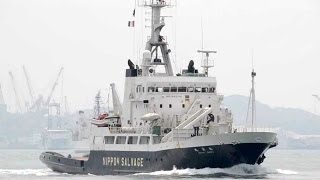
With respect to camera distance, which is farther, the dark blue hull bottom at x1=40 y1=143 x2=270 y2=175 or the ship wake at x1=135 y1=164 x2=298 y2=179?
the dark blue hull bottom at x1=40 y1=143 x2=270 y2=175

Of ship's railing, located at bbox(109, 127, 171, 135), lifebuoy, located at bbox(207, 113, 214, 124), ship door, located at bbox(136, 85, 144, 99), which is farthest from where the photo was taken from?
ship door, located at bbox(136, 85, 144, 99)

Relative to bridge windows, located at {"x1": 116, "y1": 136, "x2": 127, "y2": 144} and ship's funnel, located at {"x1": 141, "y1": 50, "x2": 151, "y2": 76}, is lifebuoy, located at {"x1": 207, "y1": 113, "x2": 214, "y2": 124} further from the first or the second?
ship's funnel, located at {"x1": 141, "y1": 50, "x2": 151, "y2": 76}

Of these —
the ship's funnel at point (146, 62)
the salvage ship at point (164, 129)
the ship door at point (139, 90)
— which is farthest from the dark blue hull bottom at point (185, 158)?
the ship's funnel at point (146, 62)

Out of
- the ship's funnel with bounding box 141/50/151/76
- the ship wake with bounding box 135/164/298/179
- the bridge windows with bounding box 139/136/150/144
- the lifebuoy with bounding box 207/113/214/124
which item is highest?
the ship's funnel with bounding box 141/50/151/76

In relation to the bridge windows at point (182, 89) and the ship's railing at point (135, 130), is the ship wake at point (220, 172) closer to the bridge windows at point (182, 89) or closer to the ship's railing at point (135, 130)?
the ship's railing at point (135, 130)

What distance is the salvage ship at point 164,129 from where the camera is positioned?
78.8 meters

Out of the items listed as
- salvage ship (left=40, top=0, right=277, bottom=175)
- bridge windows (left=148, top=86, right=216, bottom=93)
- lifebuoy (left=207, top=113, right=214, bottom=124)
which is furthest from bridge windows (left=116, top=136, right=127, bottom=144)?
lifebuoy (left=207, top=113, right=214, bottom=124)

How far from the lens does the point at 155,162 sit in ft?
264

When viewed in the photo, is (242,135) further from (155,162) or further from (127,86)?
(127,86)

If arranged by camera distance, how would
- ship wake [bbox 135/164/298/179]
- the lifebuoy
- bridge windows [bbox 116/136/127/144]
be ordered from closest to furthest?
ship wake [bbox 135/164/298/179], the lifebuoy, bridge windows [bbox 116/136/127/144]

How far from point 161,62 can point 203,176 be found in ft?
44.8

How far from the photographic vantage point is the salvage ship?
78812mm

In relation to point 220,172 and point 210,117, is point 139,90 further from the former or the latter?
point 220,172

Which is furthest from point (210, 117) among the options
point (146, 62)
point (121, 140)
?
point (146, 62)
